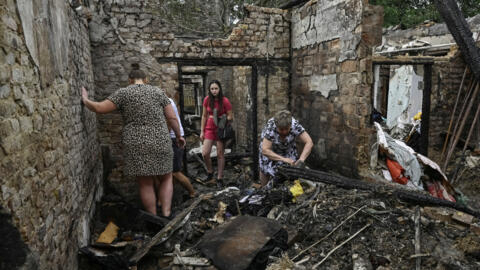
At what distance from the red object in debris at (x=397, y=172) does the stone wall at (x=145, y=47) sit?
2881 mm

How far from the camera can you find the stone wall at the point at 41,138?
4.79ft

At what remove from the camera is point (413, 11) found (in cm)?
1415

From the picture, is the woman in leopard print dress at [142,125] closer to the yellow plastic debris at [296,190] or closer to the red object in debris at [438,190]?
the yellow plastic debris at [296,190]

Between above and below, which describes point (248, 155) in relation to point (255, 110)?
below

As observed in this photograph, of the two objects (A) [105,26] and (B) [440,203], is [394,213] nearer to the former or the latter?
(B) [440,203]

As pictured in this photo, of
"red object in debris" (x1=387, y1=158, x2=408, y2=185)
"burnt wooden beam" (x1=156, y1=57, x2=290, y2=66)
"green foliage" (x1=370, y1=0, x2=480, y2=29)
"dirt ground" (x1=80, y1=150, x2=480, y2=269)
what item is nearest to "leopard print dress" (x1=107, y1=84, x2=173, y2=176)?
"dirt ground" (x1=80, y1=150, x2=480, y2=269)

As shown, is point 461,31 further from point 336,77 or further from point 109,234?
point 109,234

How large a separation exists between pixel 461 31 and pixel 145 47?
22.0ft

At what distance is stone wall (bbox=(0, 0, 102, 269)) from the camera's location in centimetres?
146

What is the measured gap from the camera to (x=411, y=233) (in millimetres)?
2689

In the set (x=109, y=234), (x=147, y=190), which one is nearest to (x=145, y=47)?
(x=147, y=190)

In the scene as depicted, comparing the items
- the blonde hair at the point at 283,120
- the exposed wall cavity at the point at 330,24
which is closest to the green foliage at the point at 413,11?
the exposed wall cavity at the point at 330,24

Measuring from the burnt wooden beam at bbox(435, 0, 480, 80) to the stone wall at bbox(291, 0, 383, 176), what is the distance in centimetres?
360

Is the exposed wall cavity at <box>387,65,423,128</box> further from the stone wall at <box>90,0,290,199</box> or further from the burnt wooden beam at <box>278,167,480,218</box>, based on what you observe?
the burnt wooden beam at <box>278,167,480,218</box>
